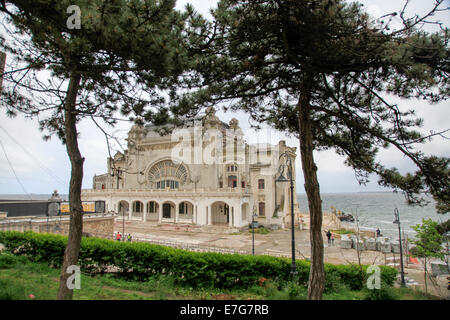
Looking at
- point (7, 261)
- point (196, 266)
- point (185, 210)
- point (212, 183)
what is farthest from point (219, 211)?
point (7, 261)

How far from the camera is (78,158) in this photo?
552 centimetres

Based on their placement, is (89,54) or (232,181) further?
(232,181)

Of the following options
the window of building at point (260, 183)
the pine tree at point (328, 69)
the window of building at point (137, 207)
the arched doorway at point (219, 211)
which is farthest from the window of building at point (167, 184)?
the pine tree at point (328, 69)

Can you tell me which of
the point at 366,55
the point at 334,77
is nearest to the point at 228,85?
the point at 334,77

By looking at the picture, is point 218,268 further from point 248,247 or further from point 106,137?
point 248,247

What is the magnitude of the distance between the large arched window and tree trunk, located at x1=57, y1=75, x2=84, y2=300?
29.9m

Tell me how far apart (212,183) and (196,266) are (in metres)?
24.7

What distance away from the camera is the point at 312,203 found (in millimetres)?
6027

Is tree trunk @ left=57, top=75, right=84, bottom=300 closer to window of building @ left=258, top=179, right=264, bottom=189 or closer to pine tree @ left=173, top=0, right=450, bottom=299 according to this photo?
pine tree @ left=173, top=0, right=450, bottom=299

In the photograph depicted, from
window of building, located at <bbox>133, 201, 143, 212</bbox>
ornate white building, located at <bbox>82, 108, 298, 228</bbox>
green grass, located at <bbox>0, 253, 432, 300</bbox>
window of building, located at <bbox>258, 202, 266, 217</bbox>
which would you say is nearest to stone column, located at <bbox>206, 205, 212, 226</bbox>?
ornate white building, located at <bbox>82, 108, 298, 228</bbox>

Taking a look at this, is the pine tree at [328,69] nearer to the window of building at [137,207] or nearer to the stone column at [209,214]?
the stone column at [209,214]

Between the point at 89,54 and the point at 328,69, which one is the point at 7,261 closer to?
the point at 89,54

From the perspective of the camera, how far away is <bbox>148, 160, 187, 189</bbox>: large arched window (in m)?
35.9

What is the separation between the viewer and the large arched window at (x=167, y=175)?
35875mm
